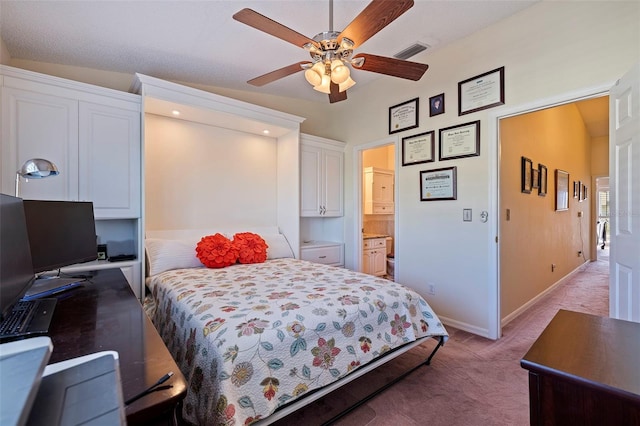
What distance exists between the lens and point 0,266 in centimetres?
89

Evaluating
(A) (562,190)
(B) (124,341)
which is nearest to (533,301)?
(A) (562,190)

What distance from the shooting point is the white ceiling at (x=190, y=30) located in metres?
2.12

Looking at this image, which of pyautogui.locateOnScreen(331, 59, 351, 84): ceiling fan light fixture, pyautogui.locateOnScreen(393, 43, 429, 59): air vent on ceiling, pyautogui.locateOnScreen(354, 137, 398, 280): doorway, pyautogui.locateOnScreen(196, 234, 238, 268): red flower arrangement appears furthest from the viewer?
pyautogui.locateOnScreen(354, 137, 398, 280): doorway

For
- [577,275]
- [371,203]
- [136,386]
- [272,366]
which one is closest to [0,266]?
[136,386]

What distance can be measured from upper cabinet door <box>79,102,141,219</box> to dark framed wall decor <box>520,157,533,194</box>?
410cm

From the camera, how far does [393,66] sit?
199cm

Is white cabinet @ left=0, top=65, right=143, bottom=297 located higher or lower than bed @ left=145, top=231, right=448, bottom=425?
higher

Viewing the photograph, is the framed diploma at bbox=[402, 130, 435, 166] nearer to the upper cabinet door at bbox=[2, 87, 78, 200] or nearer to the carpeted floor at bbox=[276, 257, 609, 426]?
the carpeted floor at bbox=[276, 257, 609, 426]

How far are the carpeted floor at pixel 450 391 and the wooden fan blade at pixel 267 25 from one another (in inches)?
91.1

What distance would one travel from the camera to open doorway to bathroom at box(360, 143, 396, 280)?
4645mm

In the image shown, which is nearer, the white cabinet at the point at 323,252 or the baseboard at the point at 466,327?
the baseboard at the point at 466,327

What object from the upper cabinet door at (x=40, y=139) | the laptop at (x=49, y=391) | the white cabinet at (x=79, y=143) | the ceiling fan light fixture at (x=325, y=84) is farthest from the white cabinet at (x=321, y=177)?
the laptop at (x=49, y=391)

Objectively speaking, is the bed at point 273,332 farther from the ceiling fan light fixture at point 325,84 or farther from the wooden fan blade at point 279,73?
the wooden fan blade at point 279,73

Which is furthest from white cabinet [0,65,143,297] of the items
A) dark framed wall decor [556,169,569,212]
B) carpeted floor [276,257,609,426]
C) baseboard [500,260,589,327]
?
dark framed wall decor [556,169,569,212]
